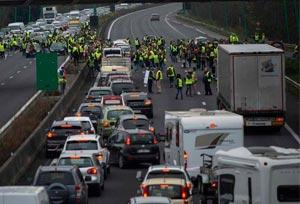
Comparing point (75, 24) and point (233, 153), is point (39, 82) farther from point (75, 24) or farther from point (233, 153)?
point (75, 24)

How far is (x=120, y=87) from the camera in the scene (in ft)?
186

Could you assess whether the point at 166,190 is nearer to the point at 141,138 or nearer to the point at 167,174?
the point at 167,174

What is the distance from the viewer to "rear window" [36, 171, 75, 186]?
87.6 ft

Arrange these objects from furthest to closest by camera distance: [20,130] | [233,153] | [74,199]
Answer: [20,130] < [74,199] < [233,153]

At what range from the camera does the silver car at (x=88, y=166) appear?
3055cm

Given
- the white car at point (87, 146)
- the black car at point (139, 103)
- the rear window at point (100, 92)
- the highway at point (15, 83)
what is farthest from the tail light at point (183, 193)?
the rear window at point (100, 92)

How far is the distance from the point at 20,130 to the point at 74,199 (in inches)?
596

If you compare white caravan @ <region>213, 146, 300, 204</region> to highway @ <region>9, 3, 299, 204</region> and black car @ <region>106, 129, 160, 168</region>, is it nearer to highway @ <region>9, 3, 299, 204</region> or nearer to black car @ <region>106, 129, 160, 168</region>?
highway @ <region>9, 3, 299, 204</region>

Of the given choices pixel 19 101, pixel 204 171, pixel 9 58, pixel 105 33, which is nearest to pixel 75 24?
pixel 105 33

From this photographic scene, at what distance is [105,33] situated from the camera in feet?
407

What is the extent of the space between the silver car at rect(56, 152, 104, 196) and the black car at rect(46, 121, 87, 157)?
7828 millimetres

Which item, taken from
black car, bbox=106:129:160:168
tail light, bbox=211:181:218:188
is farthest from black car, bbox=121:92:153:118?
tail light, bbox=211:181:218:188

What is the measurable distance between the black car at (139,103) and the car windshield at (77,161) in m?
19.1

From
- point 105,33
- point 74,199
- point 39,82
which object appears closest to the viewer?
point 74,199
